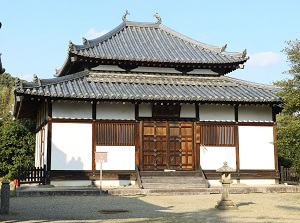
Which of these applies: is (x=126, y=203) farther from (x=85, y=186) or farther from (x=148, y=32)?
(x=148, y=32)

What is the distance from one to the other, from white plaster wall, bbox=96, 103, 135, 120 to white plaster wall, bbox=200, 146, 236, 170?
4021mm

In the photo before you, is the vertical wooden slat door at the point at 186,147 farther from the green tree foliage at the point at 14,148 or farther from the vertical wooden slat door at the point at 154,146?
the green tree foliage at the point at 14,148

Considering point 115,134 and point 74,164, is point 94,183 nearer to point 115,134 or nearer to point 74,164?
point 74,164

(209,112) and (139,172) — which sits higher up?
(209,112)

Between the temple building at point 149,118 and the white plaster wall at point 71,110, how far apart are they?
48 millimetres

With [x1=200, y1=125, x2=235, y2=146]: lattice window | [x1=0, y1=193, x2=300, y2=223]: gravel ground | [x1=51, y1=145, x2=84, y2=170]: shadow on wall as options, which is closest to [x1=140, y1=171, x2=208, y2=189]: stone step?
[x1=200, y1=125, x2=235, y2=146]: lattice window

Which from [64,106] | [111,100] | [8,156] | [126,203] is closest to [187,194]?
[126,203]

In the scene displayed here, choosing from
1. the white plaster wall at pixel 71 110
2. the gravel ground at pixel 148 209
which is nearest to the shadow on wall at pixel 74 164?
the white plaster wall at pixel 71 110

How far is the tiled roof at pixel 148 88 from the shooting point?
67.5 ft


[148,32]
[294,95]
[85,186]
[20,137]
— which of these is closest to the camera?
[294,95]

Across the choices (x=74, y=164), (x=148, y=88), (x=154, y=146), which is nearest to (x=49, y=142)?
(x=74, y=164)

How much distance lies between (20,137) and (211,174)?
1511 centimetres

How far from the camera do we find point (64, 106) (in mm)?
21094

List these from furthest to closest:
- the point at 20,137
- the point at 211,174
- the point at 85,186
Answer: the point at 20,137, the point at 211,174, the point at 85,186
